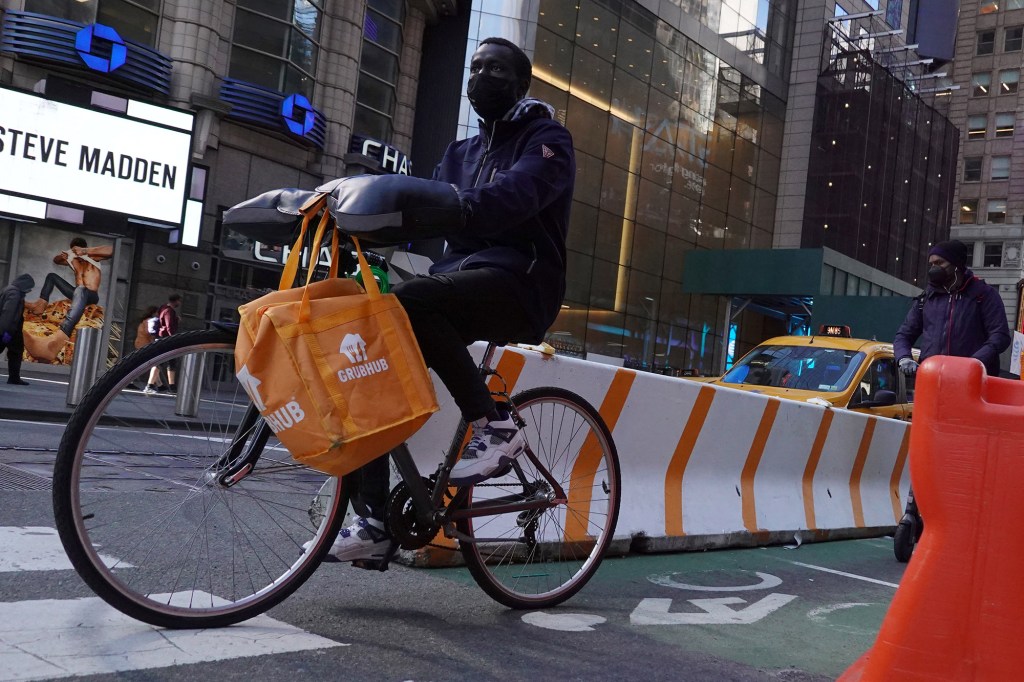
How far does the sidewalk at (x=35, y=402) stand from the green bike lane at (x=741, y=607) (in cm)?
639

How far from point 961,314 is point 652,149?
31.3 metres

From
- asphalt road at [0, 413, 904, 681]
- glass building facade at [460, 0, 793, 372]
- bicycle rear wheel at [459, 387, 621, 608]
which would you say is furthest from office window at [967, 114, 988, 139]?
bicycle rear wheel at [459, 387, 621, 608]

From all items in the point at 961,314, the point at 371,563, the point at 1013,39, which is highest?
the point at 1013,39

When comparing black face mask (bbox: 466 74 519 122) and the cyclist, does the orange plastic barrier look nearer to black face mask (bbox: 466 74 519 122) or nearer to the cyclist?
the cyclist

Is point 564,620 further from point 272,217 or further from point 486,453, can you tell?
point 272,217

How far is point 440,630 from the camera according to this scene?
328 cm

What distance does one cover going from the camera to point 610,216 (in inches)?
1395

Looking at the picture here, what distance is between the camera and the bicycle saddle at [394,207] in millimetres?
2789

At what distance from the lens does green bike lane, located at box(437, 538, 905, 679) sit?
3562mm

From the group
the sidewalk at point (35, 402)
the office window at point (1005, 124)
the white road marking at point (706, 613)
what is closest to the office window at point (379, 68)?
the sidewalk at point (35, 402)

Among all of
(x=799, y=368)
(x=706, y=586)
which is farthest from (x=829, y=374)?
(x=706, y=586)

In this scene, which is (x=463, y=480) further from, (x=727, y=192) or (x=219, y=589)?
(x=727, y=192)

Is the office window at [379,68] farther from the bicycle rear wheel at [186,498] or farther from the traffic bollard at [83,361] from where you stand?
the bicycle rear wheel at [186,498]

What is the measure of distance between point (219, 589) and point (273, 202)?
3.96 feet
